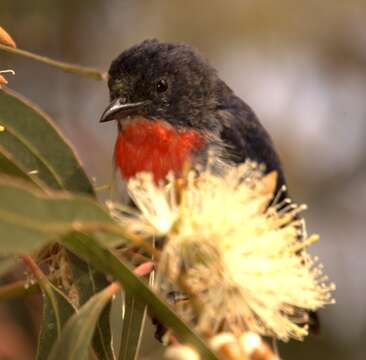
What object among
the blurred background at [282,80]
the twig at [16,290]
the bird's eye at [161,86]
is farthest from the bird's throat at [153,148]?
the blurred background at [282,80]

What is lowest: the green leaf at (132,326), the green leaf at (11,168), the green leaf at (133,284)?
the green leaf at (132,326)

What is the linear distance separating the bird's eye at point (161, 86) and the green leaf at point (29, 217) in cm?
250

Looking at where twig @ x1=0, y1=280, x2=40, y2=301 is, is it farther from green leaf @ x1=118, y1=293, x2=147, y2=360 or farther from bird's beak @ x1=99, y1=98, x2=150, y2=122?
bird's beak @ x1=99, y1=98, x2=150, y2=122

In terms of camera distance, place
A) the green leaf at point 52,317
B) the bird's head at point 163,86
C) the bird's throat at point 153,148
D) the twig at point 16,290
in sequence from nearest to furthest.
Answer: the twig at point 16,290, the green leaf at point 52,317, the bird's throat at point 153,148, the bird's head at point 163,86

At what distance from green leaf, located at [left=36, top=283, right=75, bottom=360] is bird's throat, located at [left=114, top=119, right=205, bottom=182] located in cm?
135

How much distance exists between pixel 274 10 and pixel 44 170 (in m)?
4.98

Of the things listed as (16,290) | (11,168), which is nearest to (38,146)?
(11,168)

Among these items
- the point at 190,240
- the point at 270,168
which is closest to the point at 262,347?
the point at 190,240

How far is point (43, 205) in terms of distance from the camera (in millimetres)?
1812

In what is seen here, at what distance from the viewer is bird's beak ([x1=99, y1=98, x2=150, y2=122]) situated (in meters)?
4.06

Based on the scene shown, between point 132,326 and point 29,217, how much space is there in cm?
94

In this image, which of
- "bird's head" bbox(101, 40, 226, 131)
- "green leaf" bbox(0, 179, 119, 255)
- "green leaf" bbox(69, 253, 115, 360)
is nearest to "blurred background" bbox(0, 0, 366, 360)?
"bird's head" bbox(101, 40, 226, 131)

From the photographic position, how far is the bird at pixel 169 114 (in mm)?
4043

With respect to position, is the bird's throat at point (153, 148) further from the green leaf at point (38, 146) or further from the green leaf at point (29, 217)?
the green leaf at point (29, 217)
